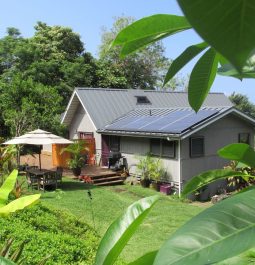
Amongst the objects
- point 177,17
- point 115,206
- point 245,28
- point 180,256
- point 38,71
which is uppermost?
point 38,71

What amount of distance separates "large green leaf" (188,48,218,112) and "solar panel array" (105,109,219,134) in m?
15.2

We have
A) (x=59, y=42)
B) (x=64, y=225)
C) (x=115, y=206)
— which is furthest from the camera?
(x=59, y=42)

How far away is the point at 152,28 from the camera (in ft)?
2.05

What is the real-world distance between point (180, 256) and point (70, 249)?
205 inches

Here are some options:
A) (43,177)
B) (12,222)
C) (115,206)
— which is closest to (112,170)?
A: (43,177)

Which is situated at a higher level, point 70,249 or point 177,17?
point 177,17

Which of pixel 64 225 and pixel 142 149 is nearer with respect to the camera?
pixel 64 225

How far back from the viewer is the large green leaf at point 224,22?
270 mm

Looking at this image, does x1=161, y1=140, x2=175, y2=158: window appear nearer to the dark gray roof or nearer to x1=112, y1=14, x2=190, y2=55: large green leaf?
the dark gray roof

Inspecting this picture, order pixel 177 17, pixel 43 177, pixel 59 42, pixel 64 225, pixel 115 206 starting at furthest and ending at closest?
pixel 59 42, pixel 43 177, pixel 115 206, pixel 64 225, pixel 177 17

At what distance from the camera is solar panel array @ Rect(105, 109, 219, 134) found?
673 inches

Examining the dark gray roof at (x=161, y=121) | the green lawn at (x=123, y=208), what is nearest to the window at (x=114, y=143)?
the dark gray roof at (x=161, y=121)

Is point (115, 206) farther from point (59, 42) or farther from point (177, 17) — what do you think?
point (59, 42)

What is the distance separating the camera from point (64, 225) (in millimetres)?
7602
